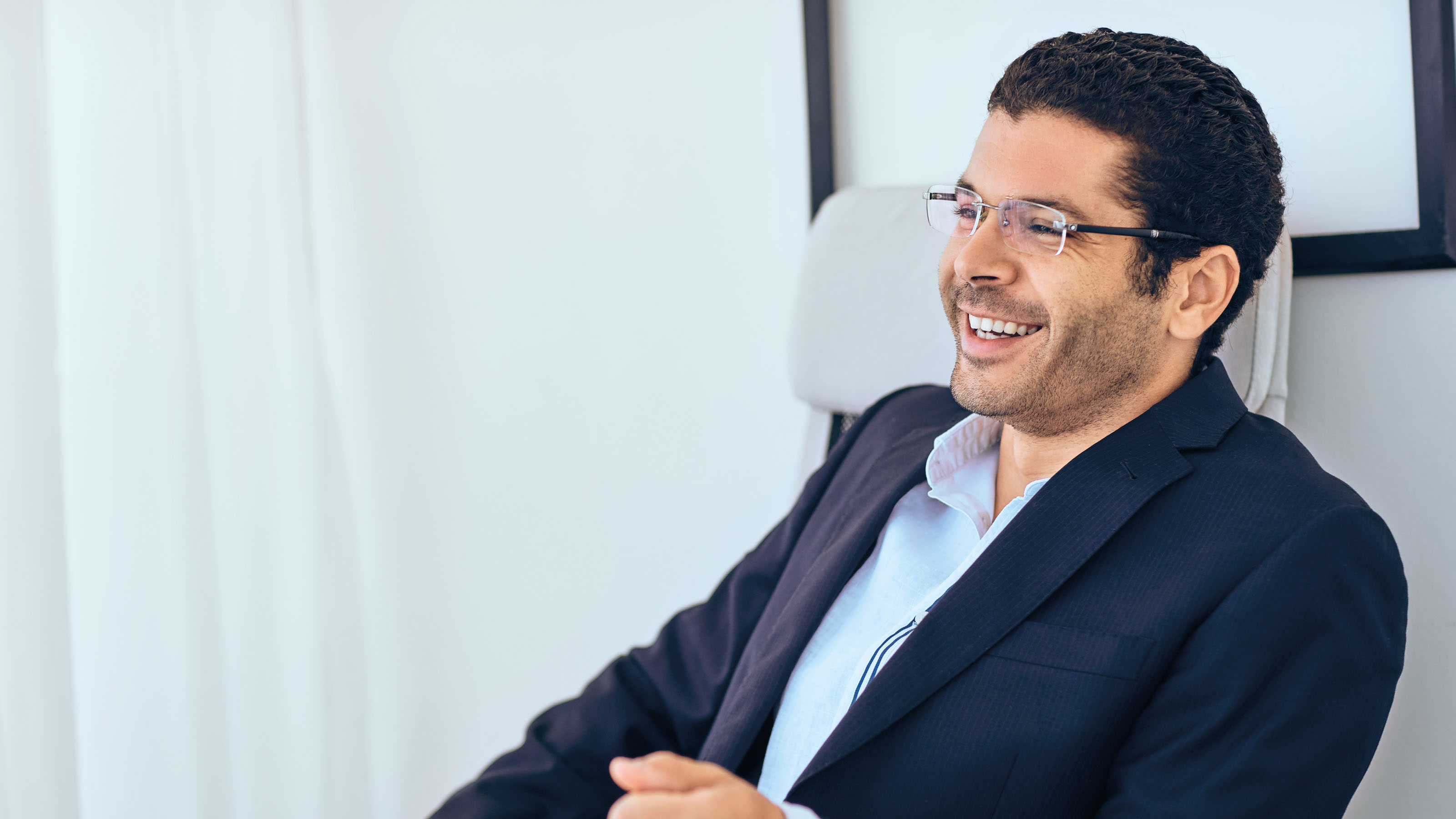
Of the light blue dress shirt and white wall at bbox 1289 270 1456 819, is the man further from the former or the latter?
white wall at bbox 1289 270 1456 819

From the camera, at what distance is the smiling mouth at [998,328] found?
933mm

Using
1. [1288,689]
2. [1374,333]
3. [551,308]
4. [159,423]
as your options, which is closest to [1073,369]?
[1288,689]

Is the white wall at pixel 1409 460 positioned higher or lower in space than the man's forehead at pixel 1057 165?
lower

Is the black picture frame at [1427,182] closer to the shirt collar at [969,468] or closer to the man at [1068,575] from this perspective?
the man at [1068,575]

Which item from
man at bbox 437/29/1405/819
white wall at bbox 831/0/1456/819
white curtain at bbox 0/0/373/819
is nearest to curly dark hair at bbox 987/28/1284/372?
man at bbox 437/29/1405/819

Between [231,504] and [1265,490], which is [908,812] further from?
[231,504]

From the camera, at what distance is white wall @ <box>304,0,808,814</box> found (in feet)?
5.29

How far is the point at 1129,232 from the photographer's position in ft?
2.87

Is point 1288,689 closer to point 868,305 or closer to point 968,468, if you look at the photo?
point 968,468

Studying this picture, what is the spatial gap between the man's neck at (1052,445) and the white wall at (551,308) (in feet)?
2.05

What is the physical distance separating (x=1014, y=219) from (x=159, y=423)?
108 cm

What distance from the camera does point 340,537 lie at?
1582 mm

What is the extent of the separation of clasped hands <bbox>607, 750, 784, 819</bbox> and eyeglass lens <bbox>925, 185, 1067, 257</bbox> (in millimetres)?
536

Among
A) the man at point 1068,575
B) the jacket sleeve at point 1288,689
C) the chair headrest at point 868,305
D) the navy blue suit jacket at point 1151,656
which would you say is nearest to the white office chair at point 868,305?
the chair headrest at point 868,305
